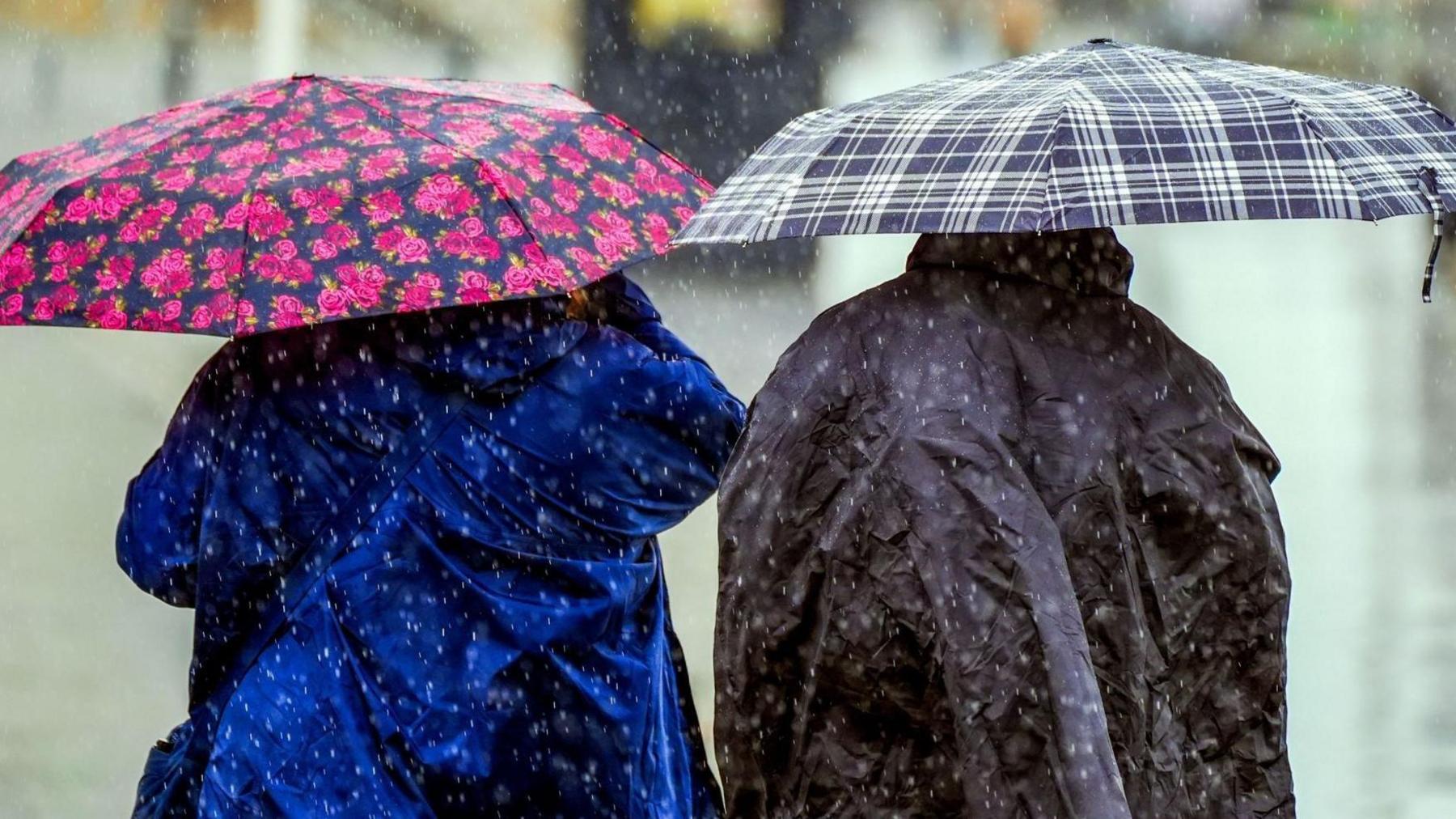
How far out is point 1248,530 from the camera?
8.81 feet

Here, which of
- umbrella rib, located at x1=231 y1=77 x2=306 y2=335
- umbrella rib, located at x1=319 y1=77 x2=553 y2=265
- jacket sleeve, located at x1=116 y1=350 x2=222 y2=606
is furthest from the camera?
jacket sleeve, located at x1=116 y1=350 x2=222 y2=606

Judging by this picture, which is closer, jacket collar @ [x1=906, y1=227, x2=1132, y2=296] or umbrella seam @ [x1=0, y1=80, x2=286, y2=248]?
jacket collar @ [x1=906, y1=227, x2=1132, y2=296]

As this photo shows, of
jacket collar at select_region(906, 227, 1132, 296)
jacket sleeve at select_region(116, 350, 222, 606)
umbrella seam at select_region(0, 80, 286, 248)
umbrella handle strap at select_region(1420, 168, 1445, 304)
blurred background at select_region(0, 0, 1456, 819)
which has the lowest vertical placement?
blurred background at select_region(0, 0, 1456, 819)

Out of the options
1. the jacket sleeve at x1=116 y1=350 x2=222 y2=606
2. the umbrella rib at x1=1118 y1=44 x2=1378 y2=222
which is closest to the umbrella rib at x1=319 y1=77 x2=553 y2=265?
the jacket sleeve at x1=116 y1=350 x2=222 y2=606

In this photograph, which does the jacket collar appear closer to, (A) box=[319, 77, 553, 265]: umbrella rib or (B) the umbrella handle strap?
(B) the umbrella handle strap

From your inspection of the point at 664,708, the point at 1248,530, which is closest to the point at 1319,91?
the point at 1248,530

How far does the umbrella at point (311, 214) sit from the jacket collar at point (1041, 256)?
790 millimetres

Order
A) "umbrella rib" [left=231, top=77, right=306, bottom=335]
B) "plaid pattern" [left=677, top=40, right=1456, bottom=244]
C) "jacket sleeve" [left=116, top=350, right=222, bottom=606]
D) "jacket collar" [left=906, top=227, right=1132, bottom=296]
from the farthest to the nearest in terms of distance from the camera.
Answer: "jacket sleeve" [left=116, top=350, right=222, bottom=606] → "umbrella rib" [left=231, top=77, right=306, bottom=335] → "jacket collar" [left=906, top=227, right=1132, bottom=296] → "plaid pattern" [left=677, top=40, right=1456, bottom=244]

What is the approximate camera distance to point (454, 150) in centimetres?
350

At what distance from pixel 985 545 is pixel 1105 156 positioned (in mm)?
480

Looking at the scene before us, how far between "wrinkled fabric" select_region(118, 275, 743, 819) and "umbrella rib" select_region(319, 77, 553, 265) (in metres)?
0.18

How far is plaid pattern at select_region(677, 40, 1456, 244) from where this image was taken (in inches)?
100

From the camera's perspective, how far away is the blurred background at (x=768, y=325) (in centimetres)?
682

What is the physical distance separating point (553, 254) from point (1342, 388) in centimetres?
701
